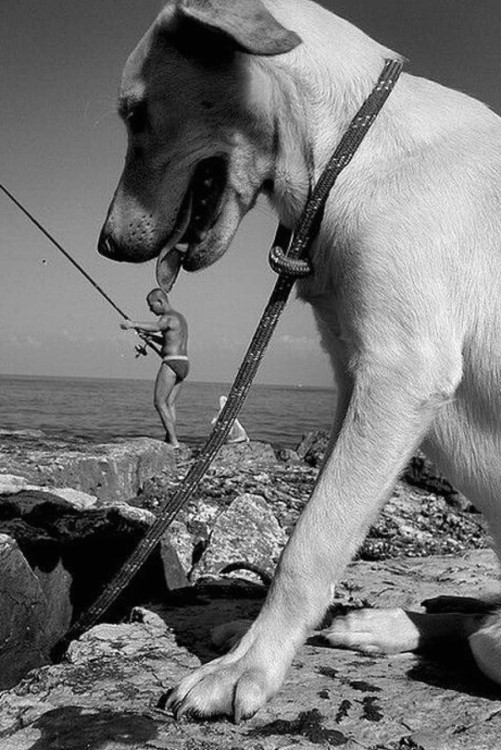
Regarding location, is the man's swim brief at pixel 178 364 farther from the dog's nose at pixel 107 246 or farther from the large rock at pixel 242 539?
the dog's nose at pixel 107 246

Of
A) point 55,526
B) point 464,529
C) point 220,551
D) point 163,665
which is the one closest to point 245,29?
point 163,665

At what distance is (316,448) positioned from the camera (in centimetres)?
1305

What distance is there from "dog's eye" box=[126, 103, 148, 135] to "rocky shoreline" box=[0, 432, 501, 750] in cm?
182

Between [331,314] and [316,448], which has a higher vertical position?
[331,314]

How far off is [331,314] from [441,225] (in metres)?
0.52

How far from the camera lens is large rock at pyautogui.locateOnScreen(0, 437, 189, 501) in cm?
806

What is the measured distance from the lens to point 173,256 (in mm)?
3252

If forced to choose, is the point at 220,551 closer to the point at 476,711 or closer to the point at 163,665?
the point at 163,665

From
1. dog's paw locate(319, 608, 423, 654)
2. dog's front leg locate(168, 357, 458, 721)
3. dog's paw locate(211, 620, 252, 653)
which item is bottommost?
dog's paw locate(211, 620, 252, 653)

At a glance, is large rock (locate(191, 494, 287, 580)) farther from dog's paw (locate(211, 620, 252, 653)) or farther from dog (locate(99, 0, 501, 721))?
dog (locate(99, 0, 501, 721))

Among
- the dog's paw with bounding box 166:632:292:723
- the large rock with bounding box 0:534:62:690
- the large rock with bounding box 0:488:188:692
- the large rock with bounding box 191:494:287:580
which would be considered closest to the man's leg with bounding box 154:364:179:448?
the large rock with bounding box 191:494:287:580

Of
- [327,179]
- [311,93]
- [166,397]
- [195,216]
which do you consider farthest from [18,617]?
[166,397]

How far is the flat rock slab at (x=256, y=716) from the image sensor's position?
2.40 meters

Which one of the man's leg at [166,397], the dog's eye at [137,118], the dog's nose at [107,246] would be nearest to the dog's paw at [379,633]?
the dog's nose at [107,246]
